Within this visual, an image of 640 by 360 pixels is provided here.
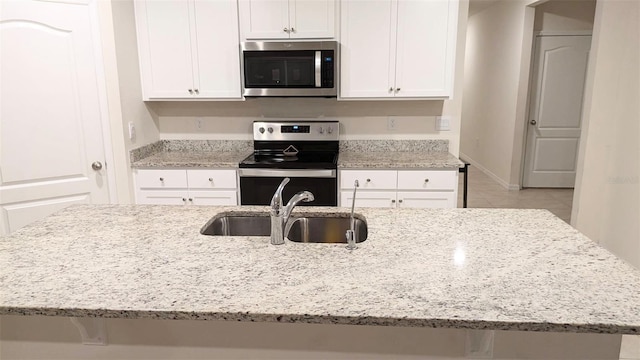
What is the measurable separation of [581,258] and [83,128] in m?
2.91

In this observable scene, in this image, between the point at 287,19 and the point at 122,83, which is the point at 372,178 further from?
the point at 122,83

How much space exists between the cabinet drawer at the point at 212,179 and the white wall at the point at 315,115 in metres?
0.60

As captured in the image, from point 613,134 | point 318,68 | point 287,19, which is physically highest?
point 287,19

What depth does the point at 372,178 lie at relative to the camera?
3094 mm

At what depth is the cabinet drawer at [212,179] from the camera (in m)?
3.14

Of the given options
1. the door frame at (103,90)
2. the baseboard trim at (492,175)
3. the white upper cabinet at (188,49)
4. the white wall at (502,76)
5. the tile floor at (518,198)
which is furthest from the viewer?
the baseboard trim at (492,175)

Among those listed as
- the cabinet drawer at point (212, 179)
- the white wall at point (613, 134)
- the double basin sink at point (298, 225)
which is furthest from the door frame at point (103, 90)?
the white wall at point (613, 134)

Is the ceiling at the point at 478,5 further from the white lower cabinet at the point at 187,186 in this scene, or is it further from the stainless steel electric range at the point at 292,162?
the white lower cabinet at the point at 187,186

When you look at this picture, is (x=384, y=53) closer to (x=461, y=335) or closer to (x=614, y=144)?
(x=614, y=144)

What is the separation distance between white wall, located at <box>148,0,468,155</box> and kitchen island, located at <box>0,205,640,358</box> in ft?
6.40

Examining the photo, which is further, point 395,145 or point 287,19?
point 395,145

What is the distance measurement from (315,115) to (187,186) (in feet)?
3.90

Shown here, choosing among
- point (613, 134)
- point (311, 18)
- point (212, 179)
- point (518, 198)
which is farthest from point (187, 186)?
point (518, 198)

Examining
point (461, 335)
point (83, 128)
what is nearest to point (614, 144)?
point (461, 335)
